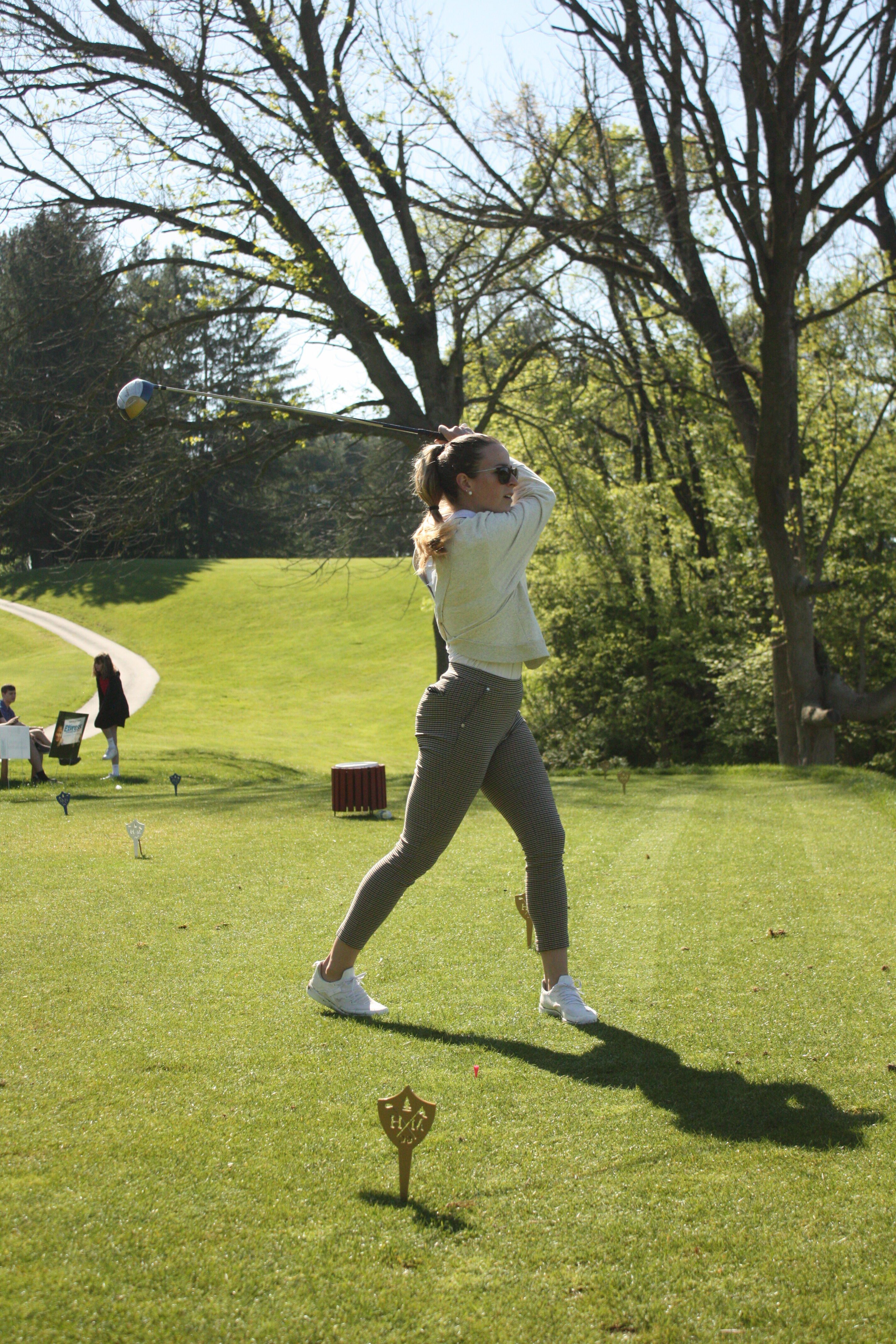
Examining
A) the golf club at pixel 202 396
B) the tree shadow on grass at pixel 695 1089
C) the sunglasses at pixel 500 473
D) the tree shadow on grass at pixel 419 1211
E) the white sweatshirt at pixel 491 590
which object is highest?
the golf club at pixel 202 396

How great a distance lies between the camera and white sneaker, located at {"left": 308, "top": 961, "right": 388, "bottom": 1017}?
4.03m

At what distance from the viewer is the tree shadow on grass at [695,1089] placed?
9.99ft

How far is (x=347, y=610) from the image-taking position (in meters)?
45.4

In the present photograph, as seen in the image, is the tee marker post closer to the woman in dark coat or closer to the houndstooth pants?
the houndstooth pants

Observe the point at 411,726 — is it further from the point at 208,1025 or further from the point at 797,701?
the point at 208,1025

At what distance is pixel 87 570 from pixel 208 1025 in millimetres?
13867

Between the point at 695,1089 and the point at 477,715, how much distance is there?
4.65ft

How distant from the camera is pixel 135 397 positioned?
6086 millimetres

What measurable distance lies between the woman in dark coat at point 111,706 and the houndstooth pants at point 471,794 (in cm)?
1278

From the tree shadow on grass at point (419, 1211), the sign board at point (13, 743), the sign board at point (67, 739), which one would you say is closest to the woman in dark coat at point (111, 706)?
the sign board at point (67, 739)

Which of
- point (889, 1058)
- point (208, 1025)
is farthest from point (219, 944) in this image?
point (889, 1058)

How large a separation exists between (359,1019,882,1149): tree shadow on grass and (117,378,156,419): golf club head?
3.59 metres

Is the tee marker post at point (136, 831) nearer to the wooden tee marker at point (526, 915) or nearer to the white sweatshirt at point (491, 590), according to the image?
the wooden tee marker at point (526, 915)

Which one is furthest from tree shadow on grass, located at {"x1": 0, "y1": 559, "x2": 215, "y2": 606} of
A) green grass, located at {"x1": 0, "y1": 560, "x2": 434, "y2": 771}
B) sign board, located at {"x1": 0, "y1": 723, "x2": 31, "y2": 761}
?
sign board, located at {"x1": 0, "y1": 723, "x2": 31, "y2": 761}
